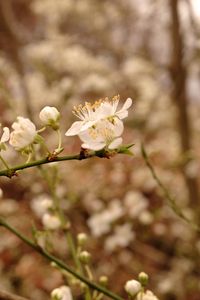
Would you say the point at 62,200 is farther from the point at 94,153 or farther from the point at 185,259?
the point at 94,153

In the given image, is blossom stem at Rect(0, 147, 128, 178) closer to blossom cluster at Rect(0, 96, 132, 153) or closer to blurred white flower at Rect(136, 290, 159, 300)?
blossom cluster at Rect(0, 96, 132, 153)

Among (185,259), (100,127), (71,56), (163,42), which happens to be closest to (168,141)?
(71,56)

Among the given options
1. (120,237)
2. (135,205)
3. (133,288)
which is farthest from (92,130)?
(135,205)

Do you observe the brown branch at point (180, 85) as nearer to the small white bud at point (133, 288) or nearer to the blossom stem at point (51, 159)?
the small white bud at point (133, 288)

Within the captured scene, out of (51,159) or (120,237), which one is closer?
(51,159)

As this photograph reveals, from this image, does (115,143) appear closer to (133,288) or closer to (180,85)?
(133,288)

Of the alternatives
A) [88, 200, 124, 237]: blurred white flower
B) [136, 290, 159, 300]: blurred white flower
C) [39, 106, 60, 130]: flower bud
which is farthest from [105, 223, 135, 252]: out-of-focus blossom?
[39, 106, 60, 130]: flower bud
